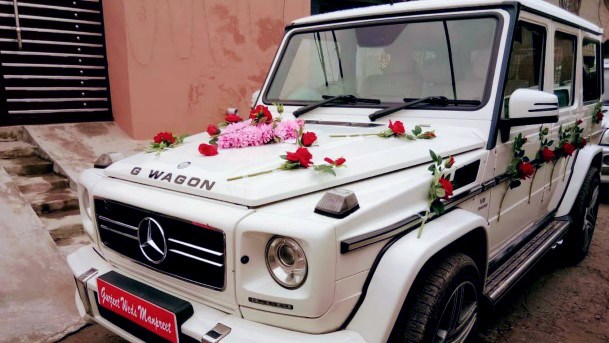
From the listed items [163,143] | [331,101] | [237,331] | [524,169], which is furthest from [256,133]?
[524,169]

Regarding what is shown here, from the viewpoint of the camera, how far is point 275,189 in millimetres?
1814

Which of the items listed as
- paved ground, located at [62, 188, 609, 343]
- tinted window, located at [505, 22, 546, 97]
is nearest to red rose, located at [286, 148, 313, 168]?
tinted window, located at [505, 22, 546, 97]

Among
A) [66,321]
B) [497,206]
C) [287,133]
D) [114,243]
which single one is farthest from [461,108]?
[66,321]

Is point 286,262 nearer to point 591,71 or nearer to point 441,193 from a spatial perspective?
point 441,193

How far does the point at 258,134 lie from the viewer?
2506 mm

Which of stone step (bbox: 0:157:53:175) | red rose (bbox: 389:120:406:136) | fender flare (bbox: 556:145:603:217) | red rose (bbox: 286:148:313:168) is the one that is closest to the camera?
red rose (bbox: 286:148:313:168)

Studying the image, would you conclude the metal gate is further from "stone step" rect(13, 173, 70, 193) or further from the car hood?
the car hood

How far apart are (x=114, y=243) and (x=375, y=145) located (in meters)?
1.39

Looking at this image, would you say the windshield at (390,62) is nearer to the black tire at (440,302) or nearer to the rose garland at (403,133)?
the rose garland at (403,133)

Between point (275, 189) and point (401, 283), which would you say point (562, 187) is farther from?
point (275, 189)

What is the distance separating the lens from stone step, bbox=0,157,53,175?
5.02 m

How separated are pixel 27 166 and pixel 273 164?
4227 mm

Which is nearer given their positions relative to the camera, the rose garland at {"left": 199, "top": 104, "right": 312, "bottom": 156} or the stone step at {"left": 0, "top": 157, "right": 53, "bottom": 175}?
the rose garland at {"left": 199, "top": 104, "right": 312, "bottom": 156}

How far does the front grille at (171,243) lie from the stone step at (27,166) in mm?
3515
